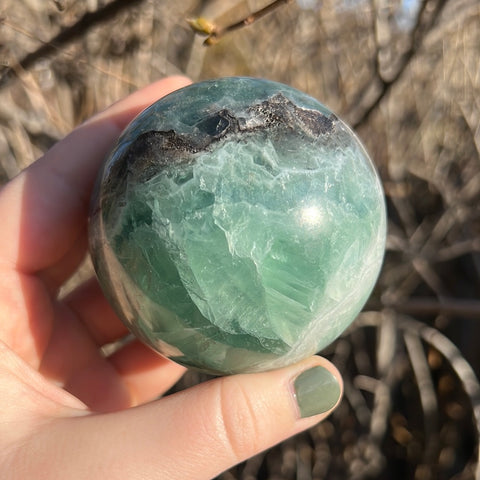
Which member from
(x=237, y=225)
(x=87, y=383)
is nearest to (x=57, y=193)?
Answer: (x=87, y=383)

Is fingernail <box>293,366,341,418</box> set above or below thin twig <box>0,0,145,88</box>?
below

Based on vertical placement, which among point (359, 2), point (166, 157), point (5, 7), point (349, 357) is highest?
point (5, 7)

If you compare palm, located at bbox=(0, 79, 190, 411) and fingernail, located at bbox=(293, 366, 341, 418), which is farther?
palm, located at bbox=(0, 79, 190, 411)

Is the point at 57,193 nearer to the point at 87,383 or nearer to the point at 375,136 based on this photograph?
the point at 87,383

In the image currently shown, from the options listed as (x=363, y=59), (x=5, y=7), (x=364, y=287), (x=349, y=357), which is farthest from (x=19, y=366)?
(x=363, y=59)

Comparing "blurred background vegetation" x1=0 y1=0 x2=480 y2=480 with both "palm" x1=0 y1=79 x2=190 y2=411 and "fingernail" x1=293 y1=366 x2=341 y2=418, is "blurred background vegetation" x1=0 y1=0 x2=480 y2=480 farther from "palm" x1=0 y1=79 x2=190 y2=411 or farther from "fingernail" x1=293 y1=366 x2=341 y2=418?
"fingernail" x1=293 y1=366 x2=341 y2=418

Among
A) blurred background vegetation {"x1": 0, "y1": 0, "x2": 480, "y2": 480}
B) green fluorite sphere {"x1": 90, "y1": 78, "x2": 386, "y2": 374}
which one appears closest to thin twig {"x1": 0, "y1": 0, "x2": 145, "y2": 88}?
blurred background vegetation {"x1": 0, "y1": 0, "x2": 480, "y2": 480}

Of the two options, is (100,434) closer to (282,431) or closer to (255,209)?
(282,431)
